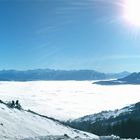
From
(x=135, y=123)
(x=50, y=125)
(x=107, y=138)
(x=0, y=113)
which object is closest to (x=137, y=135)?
(x=135, y=123)

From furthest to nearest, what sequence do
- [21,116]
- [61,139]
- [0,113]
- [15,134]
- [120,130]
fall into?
[120,130] < [21,116] < [0,113] < [15,134] < [61,139]

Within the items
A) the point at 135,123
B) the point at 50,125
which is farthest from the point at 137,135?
the point at 50,125

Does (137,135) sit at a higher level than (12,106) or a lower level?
lower

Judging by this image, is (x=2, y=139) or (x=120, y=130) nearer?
(x=2, y=139)

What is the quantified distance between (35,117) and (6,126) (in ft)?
63.3

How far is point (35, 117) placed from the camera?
65.2 m

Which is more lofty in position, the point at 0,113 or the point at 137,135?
the point at 0,113

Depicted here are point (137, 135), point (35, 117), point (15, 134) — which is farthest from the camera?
point (137, 135)

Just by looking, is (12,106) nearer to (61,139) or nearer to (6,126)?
(6,126)

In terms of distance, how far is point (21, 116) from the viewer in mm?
60344

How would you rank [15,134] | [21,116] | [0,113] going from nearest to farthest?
[15,134] → [0,113] → [21,116]

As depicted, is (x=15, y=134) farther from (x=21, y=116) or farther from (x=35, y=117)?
(x=35, y=117)

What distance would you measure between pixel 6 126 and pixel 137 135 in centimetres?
8994

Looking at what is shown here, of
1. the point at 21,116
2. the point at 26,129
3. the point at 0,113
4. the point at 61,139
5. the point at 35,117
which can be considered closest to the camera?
the point at 61,139
